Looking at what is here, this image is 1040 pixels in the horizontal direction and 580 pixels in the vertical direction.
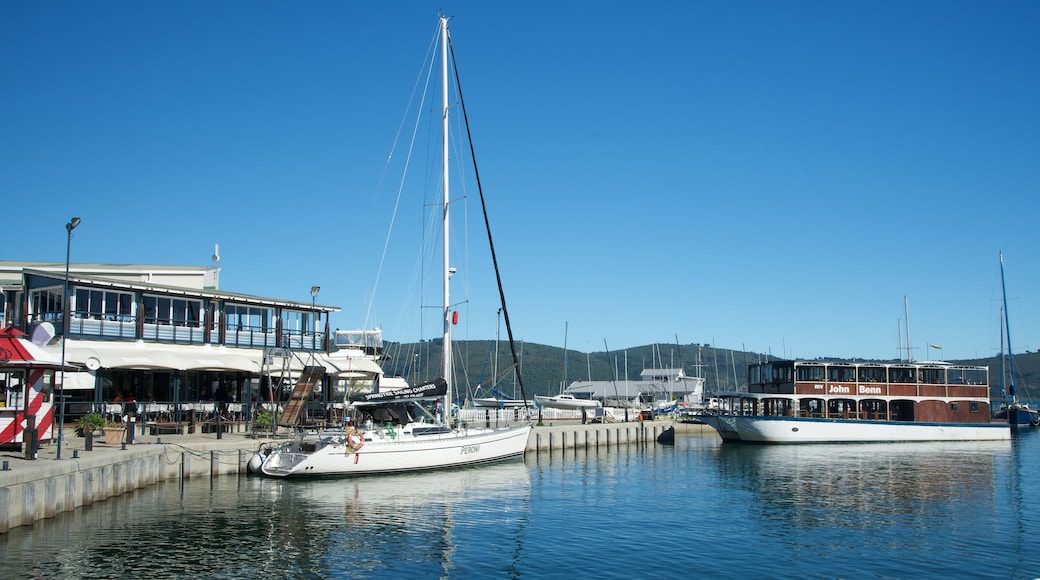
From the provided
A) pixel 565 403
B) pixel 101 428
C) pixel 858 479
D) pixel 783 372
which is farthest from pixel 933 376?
pixel 101 428

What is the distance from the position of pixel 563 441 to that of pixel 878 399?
24.1m

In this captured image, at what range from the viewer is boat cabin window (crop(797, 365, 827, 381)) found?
57562 millimetres

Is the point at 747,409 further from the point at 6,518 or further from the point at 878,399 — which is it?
the point at 6,518

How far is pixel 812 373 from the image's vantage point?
57719mm

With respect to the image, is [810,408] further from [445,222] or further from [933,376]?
[445,222]

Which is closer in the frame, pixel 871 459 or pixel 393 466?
pixel 393 466

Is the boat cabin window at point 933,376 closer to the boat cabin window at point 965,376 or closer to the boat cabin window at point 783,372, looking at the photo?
the boat cabin window at point 965,376

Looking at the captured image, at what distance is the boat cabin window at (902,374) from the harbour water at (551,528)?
21348mm

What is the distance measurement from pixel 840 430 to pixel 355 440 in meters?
37.3

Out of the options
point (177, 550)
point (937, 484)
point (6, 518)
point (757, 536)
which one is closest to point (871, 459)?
point (937, 484)

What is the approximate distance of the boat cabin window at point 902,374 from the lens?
59.2 m

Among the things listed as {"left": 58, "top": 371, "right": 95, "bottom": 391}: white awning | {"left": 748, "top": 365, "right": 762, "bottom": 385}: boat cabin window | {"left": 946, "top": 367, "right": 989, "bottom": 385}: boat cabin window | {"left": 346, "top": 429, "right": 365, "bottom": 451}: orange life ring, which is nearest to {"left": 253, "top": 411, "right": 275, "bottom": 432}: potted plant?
{"left": 346, "top": 429, "right": 365, "bottom": 451}: orange life ring

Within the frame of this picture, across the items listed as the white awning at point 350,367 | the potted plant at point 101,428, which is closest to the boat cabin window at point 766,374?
the white awning at point 350,367

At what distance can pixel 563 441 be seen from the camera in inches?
1992
